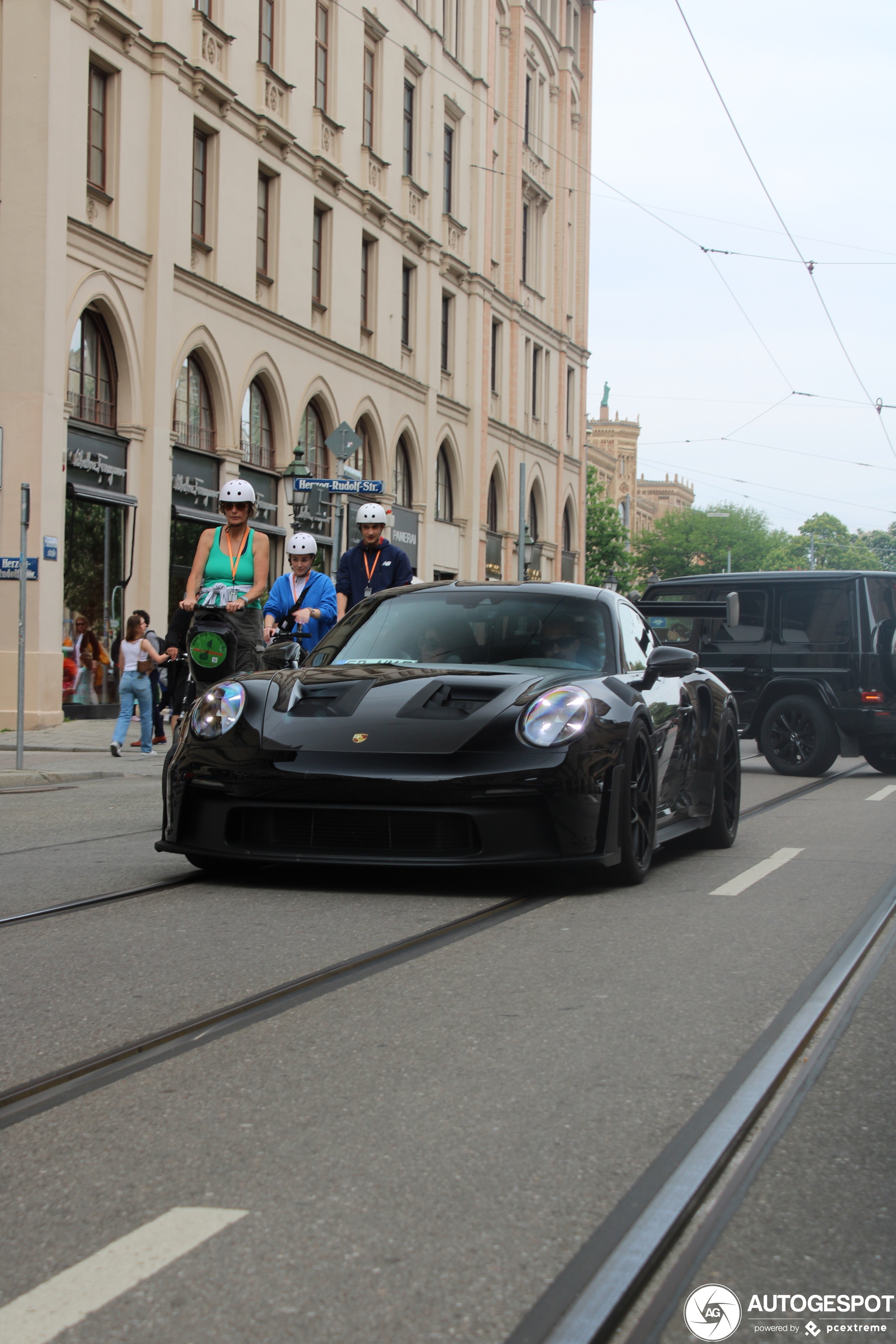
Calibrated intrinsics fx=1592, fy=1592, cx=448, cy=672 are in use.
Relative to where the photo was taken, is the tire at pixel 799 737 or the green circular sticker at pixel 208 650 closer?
the green circular sticker at pixel 208 650

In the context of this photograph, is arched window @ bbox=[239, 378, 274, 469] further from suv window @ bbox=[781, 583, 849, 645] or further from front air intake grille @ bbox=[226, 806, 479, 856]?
front air intake grille @ bbox=[226, 806, 479, 856]

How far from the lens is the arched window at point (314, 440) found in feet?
103

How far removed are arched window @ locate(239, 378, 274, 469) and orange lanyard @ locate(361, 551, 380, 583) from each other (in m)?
17.1

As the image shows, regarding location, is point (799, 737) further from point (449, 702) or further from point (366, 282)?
point (366, 282)

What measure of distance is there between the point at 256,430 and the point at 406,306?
995 centimetres

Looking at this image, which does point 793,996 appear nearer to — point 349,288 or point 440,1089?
point 440,1089

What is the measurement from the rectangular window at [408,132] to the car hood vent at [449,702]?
107 feet

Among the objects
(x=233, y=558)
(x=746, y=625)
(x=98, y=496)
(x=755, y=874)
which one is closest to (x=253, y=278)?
(x=98, y=496)

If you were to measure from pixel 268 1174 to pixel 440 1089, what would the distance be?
26.8 inches

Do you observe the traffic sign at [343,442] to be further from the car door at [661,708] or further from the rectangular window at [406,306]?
the rectangular window at [406,306]

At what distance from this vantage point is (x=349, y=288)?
33.4 meters

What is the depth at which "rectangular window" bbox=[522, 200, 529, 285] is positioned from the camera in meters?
47.9

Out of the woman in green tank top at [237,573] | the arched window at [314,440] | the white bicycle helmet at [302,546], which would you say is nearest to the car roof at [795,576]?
the white bicycle helmet at [302,546]

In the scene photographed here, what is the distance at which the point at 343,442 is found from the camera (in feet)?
66.1
